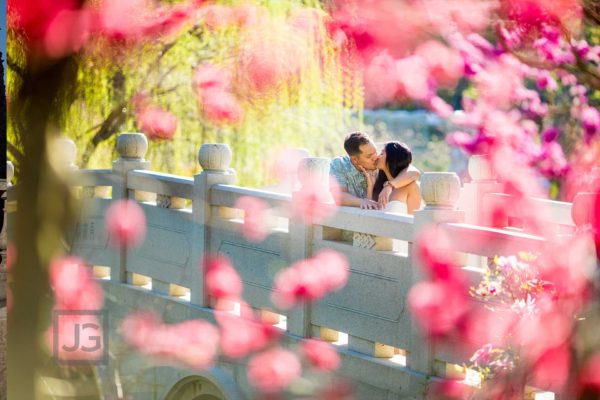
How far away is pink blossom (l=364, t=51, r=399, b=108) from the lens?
135 inches

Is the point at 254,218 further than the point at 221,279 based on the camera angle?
No

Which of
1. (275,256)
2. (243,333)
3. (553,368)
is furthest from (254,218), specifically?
(553,368)

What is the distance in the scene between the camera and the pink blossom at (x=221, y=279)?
3.60 m

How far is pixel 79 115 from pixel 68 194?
0.30 metres

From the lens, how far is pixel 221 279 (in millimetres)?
3645

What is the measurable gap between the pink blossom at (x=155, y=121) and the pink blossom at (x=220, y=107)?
126mm

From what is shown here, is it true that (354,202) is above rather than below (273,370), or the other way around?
above

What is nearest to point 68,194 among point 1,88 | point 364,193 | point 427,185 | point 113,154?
point 113,154

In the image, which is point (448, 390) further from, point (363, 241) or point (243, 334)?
point (243, 334)

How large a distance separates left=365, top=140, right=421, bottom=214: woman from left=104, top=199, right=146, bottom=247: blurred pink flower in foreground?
991 millimetres

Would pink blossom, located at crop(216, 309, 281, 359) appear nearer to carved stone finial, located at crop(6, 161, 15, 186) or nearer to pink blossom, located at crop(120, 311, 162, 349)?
pink blossom, located at crop(120, 311, 162, 349)

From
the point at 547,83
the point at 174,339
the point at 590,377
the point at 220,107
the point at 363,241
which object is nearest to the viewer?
the point at 590,377

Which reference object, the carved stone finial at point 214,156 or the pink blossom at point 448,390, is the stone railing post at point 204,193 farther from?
the pink blossom at point 448,390

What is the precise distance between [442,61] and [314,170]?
56 centimetres
